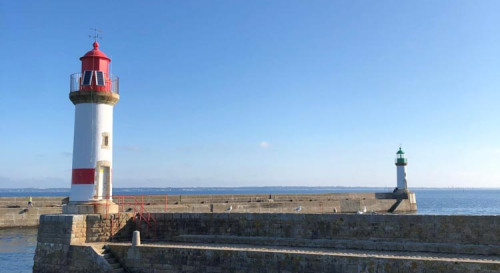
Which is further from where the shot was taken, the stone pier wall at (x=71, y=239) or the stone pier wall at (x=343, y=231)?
the stone pier wall at (x=71, y=239)

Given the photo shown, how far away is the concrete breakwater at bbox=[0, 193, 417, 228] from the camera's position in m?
32.8

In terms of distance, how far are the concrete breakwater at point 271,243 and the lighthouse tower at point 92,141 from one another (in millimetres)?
850

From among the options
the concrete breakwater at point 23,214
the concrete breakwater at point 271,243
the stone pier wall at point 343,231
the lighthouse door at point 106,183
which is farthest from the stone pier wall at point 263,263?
the concrete breakwater at point 23,214

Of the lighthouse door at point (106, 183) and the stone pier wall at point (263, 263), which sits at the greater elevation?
the lighthouse door at point (106, 183)

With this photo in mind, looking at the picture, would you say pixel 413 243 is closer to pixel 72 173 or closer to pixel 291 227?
pixel 291 227

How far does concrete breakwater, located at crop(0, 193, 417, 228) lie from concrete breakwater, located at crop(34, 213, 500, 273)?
805 cm

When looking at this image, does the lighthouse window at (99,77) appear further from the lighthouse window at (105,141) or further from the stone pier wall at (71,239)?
the stone pier wall at (71,239)

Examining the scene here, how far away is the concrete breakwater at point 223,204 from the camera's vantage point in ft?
108

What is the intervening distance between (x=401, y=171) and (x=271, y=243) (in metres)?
37.8

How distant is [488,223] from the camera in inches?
525

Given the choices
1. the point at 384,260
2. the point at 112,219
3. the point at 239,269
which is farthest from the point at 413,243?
the point at 112,219

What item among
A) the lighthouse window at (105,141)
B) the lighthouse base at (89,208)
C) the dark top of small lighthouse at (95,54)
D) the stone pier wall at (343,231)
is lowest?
the stone pier wall at (343,231)

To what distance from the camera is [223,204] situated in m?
37.2

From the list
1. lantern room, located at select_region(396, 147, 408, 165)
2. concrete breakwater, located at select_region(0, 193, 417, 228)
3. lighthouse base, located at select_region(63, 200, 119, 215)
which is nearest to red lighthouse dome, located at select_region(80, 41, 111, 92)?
lighthouse base, located at select_region(63, 200, 119, 215)
